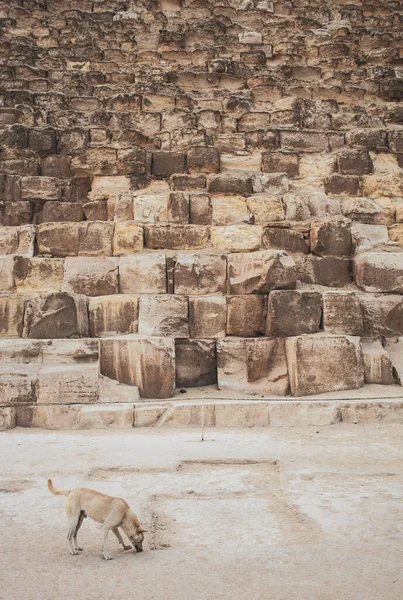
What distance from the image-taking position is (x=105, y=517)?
330 centimetres

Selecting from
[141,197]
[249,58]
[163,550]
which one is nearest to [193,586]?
[163,550]

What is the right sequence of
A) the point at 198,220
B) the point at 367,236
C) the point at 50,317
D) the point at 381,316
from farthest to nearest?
the point at 198,220 < the point at 367,236 < the point at 381,316 < the point at 50,317

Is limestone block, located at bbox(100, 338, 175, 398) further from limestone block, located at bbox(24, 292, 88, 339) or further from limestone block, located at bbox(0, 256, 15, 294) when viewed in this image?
limestone block, located at bbox(0, 256, 15, 294)

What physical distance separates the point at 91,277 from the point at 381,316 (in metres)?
4.13

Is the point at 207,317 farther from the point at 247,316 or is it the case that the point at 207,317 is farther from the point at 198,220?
the point at 198,220

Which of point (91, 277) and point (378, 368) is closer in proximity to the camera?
point (378, 368)

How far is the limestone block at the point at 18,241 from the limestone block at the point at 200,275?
233 cm

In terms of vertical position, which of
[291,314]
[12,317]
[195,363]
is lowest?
[195,363]

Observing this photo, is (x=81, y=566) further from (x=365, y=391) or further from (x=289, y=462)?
(x=365, y=391)

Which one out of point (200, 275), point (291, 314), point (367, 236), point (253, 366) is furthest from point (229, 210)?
point (253, 366)

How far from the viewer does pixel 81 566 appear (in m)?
3.14

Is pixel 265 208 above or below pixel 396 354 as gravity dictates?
above

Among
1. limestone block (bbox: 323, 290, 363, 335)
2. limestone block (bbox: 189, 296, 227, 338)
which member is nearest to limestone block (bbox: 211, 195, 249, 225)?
limestone block (bbox: 189, 296, 227, 338)

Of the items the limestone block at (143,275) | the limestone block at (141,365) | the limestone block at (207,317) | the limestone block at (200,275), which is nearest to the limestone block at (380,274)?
the limestone block at (200,275)
